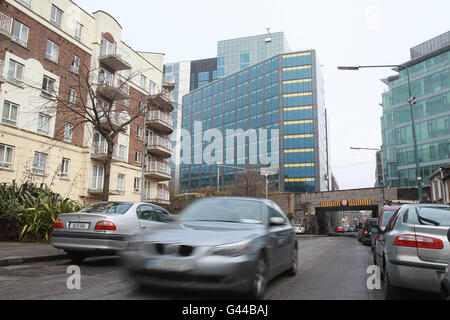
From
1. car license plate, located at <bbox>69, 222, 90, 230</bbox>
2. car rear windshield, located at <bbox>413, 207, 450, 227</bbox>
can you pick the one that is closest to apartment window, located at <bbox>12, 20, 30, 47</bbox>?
car license plate, located at <bbox>69, 222, 90, 230</bbox>

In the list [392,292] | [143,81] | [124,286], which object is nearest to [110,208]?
[124,286]

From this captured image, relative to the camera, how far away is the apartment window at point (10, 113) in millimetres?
19859

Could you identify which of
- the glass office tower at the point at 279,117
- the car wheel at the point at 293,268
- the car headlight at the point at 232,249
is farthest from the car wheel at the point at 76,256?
the glass office tower at the point at 279,117

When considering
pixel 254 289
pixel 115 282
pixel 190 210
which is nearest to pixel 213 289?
pixel 254 289

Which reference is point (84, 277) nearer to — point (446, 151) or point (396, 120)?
point (446, 151)

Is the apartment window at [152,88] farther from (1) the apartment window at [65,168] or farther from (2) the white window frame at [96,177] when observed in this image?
(1) the apartment window at [65,168]

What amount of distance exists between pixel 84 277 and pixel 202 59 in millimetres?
128644

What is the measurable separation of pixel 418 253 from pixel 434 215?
33.2 inches

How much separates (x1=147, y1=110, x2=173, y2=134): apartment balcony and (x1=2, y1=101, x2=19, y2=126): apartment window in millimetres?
13154

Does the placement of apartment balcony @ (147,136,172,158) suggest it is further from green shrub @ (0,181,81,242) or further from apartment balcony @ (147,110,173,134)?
green shrub @ (0,181,81,242)

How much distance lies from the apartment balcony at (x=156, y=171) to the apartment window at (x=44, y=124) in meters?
11.4

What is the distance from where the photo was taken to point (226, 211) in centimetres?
525

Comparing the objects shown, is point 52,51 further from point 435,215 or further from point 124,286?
point 435,215

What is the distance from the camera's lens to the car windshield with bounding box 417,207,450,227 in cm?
441
